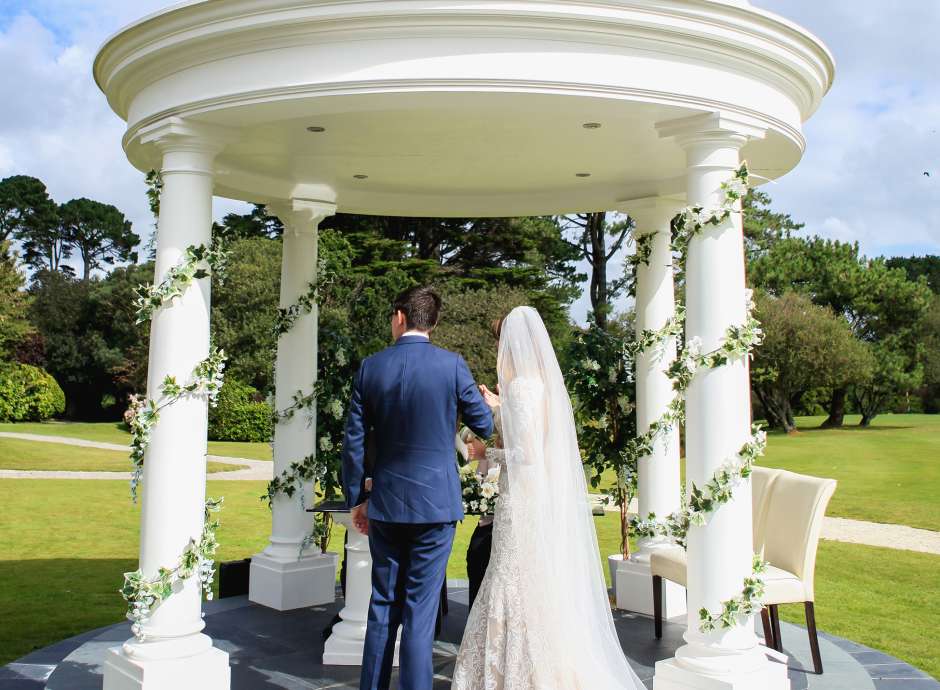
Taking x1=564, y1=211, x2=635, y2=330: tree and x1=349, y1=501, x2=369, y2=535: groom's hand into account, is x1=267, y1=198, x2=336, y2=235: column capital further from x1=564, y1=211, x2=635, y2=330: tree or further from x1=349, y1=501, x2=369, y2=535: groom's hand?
x1=564, y1=211, x2=635, y2=330: tree

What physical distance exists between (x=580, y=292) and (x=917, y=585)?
23624 millimetres

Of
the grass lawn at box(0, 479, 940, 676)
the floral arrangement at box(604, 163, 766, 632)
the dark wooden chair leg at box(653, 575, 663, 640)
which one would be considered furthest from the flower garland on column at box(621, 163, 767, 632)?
the grass lawn at box(0, 479, 940, 676)

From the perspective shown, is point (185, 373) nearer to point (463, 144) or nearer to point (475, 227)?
point (463, 144)

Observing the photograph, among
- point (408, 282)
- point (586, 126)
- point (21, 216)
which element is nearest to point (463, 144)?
point (586, 126)

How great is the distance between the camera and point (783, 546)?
6.30 meters

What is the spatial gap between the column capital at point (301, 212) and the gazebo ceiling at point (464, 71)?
1709 mm

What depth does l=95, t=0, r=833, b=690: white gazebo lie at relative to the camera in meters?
4.64

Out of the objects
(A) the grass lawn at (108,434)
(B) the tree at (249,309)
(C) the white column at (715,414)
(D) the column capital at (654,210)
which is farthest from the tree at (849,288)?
(C) the white column at (715,414)

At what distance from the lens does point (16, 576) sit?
10.8 metres

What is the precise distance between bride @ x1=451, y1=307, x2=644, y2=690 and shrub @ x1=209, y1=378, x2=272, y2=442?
88.7 feet

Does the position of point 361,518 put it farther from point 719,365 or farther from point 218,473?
point 218,473

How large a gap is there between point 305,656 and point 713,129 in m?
4.50

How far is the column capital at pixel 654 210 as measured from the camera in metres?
7.80

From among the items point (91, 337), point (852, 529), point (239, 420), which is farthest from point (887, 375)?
point (91, 337)
